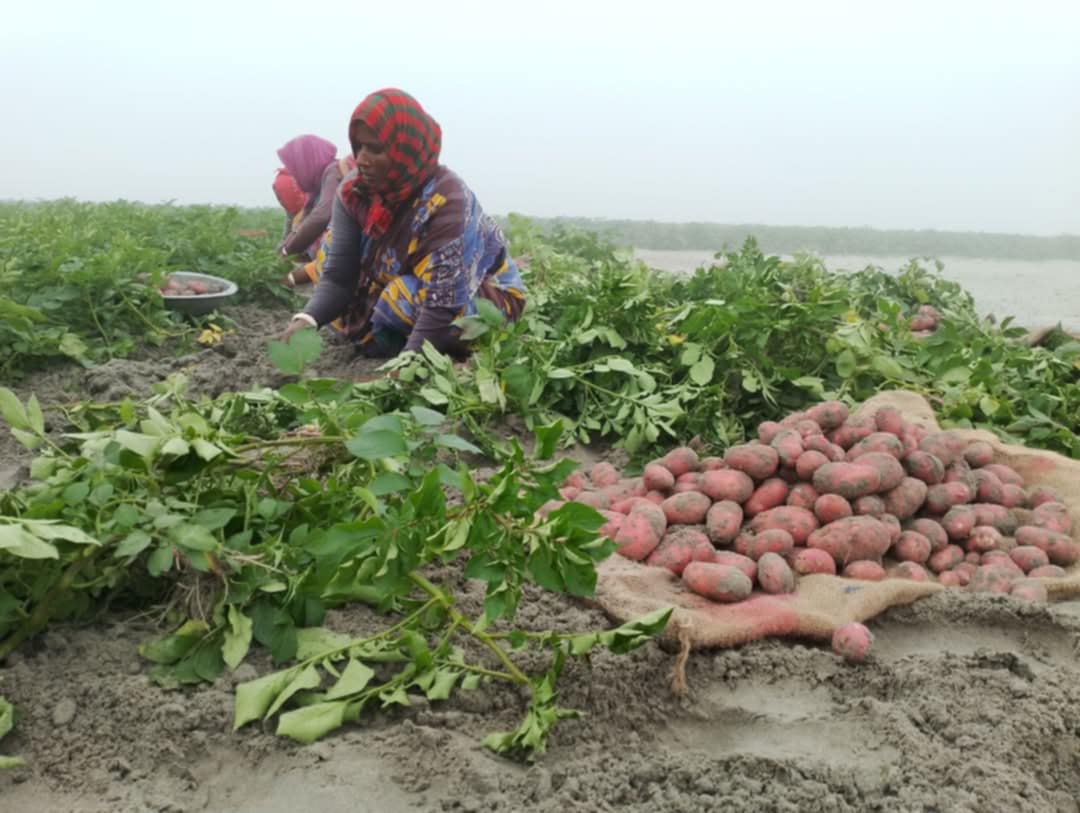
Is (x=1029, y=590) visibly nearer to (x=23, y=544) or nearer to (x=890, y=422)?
(x=890, y=422)

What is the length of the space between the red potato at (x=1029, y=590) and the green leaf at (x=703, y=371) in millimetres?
1184

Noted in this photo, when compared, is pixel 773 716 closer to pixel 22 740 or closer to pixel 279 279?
pixel 22 740

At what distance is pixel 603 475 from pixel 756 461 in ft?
1.70

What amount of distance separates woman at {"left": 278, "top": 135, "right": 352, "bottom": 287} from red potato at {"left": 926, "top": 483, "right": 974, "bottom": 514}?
4502 mm

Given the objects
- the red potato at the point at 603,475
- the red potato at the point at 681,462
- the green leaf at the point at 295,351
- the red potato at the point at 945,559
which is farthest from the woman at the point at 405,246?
the red potato at the point at 945,559

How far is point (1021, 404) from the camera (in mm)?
3234

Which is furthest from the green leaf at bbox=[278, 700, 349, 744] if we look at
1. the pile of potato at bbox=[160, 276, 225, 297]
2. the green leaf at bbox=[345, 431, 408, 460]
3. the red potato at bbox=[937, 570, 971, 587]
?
the pile of potato at bbox=[160, 276, 225, 297]

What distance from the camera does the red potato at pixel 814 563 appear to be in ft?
7.36

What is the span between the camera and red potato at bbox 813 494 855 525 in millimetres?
2322

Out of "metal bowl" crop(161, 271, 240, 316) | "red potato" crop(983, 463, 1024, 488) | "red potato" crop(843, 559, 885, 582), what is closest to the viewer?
"red potato" crop(843, 559, 885, 582)

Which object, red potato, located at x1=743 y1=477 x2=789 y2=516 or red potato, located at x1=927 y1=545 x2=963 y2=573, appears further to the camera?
red potato, located at x1=743 y1=477 x2=789 y2=516

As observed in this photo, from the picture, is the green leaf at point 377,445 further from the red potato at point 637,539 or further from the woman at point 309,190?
the woman at point 309,190

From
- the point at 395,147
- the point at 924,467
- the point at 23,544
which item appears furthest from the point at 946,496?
the point at 395,147

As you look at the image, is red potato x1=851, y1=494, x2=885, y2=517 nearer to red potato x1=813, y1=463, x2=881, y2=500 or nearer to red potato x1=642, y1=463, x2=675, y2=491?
red potato x1=813, y1=463, x2=881, y2=500
